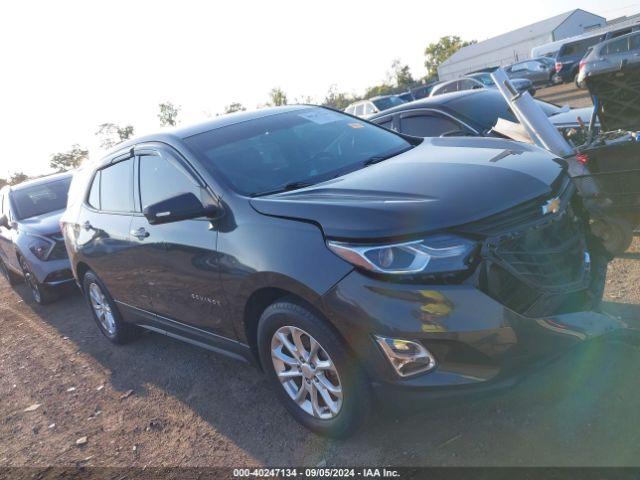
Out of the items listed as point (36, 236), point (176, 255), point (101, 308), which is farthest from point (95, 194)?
point (36, 236)

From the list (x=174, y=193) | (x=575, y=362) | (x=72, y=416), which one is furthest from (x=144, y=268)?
(x=575, y=362)

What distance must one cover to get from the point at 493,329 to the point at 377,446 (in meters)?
0.98

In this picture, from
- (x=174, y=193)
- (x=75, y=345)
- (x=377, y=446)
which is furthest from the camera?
(x=75, y=345)

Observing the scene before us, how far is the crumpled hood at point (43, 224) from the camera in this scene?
7593 mm

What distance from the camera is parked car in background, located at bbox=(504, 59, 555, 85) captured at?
2880 cm

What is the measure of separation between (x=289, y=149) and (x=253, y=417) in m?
1.79

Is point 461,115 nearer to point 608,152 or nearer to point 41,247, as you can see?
point 608,152

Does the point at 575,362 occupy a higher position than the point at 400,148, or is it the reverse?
the point at 400,148

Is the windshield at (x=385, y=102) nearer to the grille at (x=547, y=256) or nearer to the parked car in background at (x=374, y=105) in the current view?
the parked car in background at (x=374, y=105)

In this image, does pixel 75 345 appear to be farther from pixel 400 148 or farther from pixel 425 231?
pixel 425 231

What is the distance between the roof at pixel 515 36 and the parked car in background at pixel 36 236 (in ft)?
246

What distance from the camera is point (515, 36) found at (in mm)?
77438

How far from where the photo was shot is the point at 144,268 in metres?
4.17

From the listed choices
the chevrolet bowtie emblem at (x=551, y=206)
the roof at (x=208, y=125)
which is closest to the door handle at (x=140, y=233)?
the roof at (x=208, y=125)
